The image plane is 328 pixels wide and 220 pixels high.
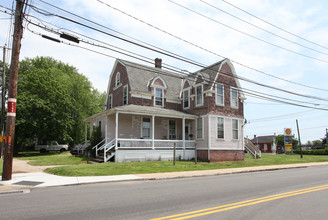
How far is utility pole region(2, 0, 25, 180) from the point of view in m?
10.7

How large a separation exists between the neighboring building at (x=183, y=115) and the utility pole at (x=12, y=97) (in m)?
9.91

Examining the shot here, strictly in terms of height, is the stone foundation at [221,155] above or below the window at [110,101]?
below

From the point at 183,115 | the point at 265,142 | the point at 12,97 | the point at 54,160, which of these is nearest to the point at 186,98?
the point at 183,115

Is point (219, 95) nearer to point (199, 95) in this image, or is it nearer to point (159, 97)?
point (199, 95)

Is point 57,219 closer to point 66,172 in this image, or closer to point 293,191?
point 293,191

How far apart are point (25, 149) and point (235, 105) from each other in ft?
127

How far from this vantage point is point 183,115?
71.7 feet

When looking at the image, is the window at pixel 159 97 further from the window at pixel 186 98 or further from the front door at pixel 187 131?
the front door at pixel 187 131

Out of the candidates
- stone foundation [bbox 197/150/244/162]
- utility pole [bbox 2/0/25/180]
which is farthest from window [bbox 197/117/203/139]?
utility pole [bbox 2/0/25/180]

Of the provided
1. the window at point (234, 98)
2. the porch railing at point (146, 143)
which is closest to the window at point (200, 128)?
the porch railing at point (146, 143)

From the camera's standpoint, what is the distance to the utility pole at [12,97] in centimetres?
1069

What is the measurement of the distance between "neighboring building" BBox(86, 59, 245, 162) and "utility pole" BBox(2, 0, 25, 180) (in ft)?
32.5

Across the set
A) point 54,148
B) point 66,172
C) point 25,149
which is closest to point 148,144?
point 66,172

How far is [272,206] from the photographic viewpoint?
21.0 feet
